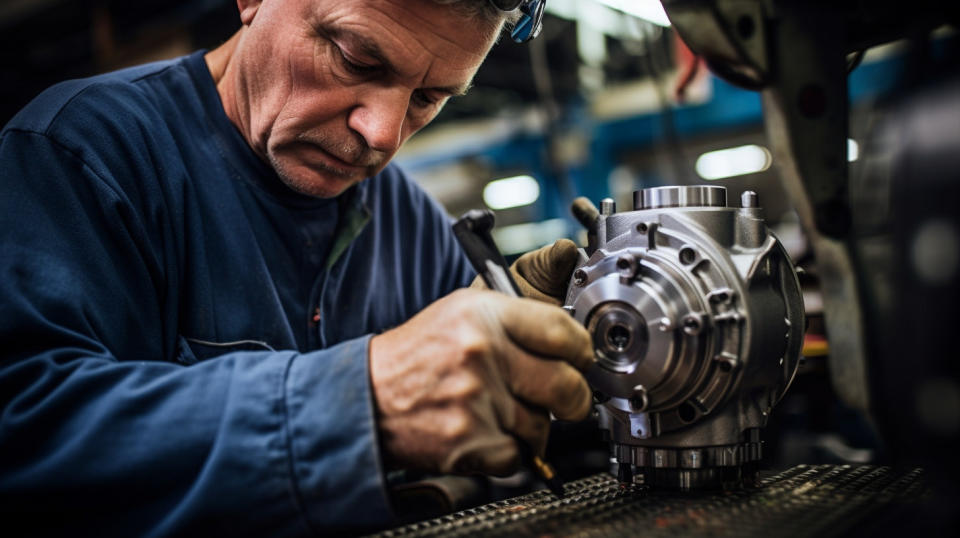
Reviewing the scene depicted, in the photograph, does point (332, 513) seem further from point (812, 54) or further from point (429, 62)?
point (812, 54)

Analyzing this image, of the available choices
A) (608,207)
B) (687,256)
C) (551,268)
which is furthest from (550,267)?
(687,256)

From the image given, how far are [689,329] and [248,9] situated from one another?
82 centimetres

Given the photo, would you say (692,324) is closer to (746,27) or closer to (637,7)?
(746,27)

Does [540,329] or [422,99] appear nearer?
[540,329]

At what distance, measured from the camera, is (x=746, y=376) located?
32.7 inches

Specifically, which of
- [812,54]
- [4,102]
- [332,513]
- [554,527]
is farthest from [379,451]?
[4,102]

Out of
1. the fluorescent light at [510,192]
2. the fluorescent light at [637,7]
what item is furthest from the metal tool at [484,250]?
the fluorescent light at [510,192]

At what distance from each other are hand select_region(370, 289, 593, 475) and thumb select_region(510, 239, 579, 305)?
1.11 feet

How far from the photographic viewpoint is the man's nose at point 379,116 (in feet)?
3.29

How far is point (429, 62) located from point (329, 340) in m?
0.48

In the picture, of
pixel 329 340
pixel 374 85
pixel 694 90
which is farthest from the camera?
pixel 694 90

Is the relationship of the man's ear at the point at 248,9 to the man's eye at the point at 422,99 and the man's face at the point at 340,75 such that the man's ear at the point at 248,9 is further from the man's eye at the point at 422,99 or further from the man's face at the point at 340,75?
the man's eye at the point at 422,99

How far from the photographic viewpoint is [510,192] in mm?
7574

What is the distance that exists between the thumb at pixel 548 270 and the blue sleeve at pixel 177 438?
0.43 meters
